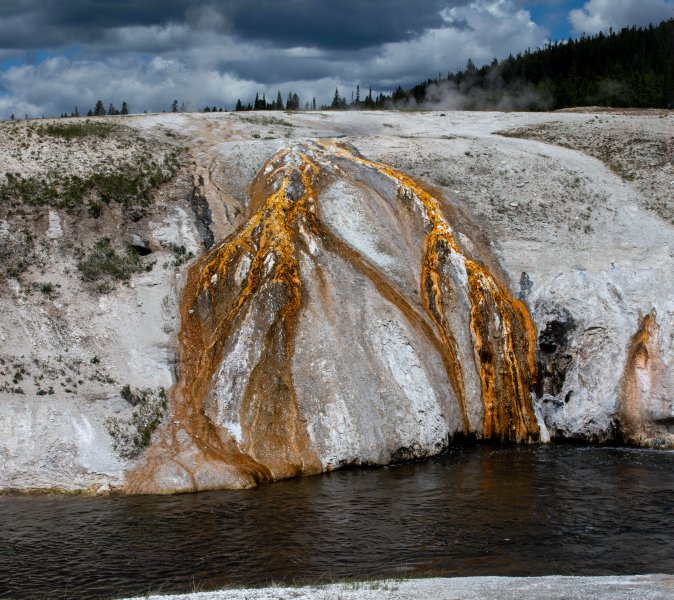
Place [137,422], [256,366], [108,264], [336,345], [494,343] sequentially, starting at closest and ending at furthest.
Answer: [137,422]
[256,366]
[336,345]
[494,343]
[108,264]

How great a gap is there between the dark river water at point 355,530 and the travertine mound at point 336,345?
4.83 feet

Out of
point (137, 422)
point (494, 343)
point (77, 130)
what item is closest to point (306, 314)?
point (137, 422)

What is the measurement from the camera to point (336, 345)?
87.1ft

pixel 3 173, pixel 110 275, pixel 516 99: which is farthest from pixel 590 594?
pixel 516 99

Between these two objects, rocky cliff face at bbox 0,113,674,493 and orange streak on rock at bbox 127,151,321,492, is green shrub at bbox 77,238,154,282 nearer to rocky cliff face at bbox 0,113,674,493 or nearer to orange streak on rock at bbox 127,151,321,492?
rocky cliff face at bbox 0,113,674,493

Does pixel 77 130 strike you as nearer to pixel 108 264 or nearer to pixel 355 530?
pixel 108 264

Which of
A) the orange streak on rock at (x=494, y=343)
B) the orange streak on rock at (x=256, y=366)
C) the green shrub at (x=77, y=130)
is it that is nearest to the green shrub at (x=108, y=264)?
the orange streak on rock at (x=256, y=366)

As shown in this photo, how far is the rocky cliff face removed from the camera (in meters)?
24.6

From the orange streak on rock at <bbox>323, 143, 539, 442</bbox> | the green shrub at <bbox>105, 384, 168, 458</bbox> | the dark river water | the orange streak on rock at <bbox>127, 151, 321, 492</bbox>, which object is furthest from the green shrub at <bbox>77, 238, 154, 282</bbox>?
the orange streak on rock at <bbox>323, 143, 539, 442</bbox>

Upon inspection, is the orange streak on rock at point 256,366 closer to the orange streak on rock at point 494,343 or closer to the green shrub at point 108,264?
the green shrub at point 108,264

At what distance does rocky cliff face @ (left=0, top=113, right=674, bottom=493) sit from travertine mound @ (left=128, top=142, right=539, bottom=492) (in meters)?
0.08

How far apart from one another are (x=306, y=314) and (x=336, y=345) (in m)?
1.59

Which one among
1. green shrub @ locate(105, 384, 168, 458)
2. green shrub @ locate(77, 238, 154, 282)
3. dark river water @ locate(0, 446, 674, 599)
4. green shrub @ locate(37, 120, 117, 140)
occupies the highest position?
green shrub @ locate(37, 120, 117, 140)

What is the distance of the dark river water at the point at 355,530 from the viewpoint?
16.2m
